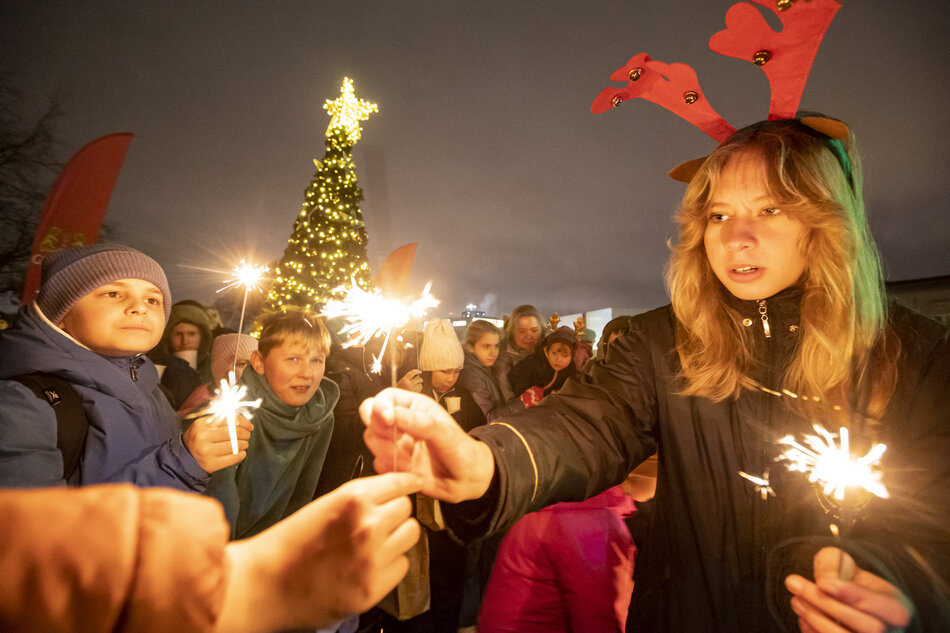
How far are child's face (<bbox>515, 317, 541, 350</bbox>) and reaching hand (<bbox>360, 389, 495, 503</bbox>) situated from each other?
526cm

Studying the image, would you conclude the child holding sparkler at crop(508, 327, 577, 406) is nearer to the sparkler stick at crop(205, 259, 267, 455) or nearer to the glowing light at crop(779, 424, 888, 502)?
the sparkler stick at crop(205, 259, 267, 455)

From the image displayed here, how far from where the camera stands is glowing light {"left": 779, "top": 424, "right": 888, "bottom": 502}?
4.00 feet

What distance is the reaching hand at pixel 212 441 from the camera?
1998 mm

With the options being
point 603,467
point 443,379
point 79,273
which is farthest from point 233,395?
point 443,379

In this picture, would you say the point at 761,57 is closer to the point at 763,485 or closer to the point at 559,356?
the point at 763,485

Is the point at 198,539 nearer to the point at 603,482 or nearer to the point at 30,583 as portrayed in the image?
the point at 30,583

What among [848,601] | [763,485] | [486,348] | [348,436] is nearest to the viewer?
[848,601]

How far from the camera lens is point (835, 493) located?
4.09 ft

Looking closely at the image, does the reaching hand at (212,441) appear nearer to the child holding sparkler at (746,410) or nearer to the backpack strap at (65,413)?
the backpack strap at (65,413)

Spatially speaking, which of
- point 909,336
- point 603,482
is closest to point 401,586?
point 603,482

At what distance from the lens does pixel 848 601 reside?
3.02 ft

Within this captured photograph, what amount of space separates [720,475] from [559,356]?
421 centimetres

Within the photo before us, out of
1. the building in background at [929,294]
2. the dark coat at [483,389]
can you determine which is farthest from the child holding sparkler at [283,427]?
the building in background at [929,294]

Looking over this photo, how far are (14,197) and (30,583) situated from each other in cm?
1805
